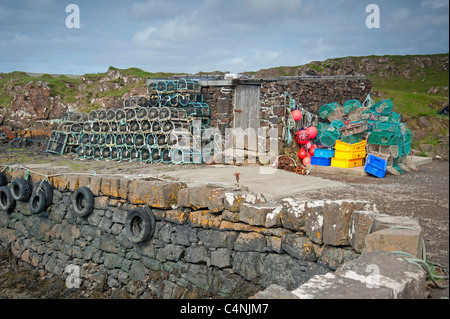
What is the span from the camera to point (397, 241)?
3.48 m

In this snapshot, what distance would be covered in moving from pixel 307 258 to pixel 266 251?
74cm

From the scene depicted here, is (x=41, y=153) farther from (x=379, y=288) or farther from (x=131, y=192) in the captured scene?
(x=379, y=288)

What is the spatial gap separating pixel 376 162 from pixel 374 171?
10.7 inches

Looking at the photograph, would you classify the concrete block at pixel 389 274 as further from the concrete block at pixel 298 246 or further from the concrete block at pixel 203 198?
the concrete block at pixel 203 198

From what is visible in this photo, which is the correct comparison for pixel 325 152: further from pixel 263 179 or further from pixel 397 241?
pixel 397 241

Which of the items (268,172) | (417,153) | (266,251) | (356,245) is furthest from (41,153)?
(417,153)

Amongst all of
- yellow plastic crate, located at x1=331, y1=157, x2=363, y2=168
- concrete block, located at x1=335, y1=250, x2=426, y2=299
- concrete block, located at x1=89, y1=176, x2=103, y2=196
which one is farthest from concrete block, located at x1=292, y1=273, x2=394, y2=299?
yellow plastic crate, located at x1=331, y1=157, x2=363, y2=168

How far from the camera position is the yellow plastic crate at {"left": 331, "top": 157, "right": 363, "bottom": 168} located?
10077mm

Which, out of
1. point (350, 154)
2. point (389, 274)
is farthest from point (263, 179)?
point (389, 274)

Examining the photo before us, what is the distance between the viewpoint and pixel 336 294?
276 centimetres

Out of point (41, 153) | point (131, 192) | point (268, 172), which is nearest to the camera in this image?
point (131, 192)

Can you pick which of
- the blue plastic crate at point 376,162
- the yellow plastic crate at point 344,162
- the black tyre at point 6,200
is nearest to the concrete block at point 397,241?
the blue plastic crate at point 376,162

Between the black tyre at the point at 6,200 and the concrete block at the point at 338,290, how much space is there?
9.32m

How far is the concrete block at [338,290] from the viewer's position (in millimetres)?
→ 2699
